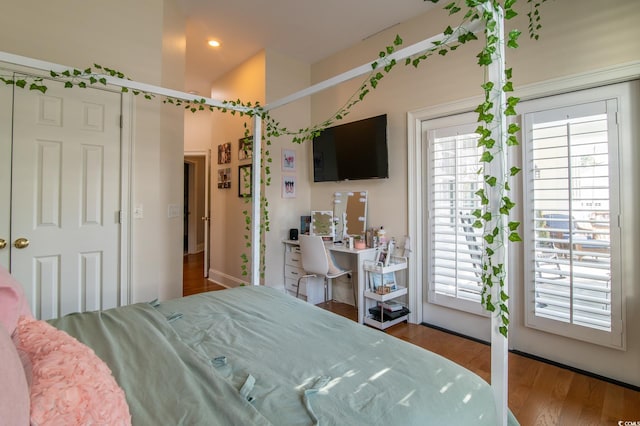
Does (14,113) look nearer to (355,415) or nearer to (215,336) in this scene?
(215,336)

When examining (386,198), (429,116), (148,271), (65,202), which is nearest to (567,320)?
(386,198)

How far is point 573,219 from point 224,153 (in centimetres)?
404

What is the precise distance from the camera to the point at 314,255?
10.9 feet

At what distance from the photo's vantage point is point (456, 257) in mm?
2873

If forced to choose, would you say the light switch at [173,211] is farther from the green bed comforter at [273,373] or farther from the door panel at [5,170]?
the green bed comforter at [273,373]

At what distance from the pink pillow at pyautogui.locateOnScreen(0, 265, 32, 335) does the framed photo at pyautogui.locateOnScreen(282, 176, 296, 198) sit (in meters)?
3.13

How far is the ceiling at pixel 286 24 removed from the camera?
3045 millimetres

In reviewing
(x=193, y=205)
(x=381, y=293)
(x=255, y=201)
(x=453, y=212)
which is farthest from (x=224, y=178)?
(x=193, y=205)

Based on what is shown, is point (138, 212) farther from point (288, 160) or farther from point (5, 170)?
point (288, 160)

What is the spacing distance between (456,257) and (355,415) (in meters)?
2.35

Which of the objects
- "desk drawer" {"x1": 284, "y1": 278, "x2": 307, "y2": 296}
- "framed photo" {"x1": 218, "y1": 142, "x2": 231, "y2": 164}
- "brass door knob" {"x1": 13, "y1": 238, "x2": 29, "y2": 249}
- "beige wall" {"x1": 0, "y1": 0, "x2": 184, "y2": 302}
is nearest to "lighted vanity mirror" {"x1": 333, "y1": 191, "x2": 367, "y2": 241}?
"desk drawer" {"x1": 284, "y1": 278, "x2": 307, "y2": 296}

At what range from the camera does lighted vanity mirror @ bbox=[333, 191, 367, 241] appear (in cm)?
360

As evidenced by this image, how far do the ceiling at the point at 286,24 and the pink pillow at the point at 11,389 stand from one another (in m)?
3.33

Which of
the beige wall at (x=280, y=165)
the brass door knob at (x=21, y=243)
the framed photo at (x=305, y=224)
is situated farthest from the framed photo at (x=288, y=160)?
the brass door knob at (x=21, y=243)
